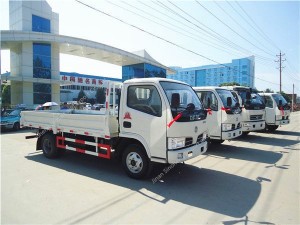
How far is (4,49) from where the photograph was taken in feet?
89.2

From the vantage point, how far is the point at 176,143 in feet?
16.8

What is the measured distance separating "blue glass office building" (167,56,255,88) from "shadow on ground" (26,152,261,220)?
6649 centimetres

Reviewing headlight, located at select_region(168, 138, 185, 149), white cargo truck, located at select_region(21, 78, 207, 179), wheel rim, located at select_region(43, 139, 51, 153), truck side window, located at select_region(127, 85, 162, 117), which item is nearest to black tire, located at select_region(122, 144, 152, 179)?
white cargo truck, located at select_region(21, 78, 207, 179)

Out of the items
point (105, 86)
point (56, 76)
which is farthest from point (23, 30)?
point (105, 86)

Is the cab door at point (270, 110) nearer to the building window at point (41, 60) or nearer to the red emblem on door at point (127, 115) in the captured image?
the red emblem on door at point (127, 115)

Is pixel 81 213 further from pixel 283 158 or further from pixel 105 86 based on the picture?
pixel 283 158

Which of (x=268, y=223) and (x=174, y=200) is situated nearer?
(x=268, y=223)

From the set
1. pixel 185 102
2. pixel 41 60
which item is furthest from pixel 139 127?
pixel 41 60

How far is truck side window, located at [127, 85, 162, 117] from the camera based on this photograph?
17.4 feet

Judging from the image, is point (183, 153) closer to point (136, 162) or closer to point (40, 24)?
point (136, 162)

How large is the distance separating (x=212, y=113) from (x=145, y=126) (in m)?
4.12

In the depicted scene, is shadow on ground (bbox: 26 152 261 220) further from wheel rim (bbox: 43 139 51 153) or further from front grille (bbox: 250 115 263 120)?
front grille (bbox: 250 115 263 120)

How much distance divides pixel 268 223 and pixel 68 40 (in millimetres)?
27258

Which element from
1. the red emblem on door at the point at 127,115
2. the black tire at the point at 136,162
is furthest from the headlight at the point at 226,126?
the red emblem on door at the point at 127,115
